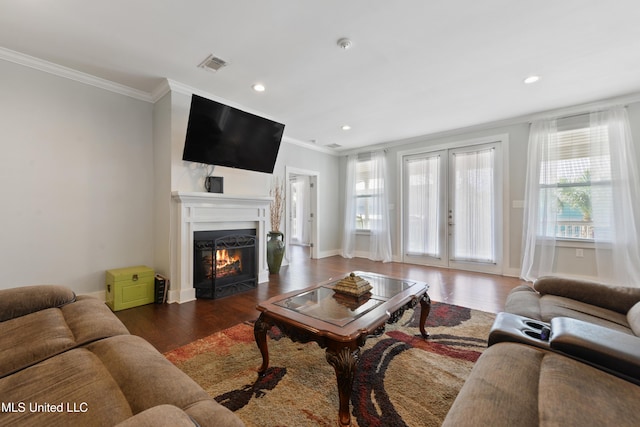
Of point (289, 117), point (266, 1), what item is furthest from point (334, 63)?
point (289, 117)

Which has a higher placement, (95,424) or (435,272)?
(95,424)

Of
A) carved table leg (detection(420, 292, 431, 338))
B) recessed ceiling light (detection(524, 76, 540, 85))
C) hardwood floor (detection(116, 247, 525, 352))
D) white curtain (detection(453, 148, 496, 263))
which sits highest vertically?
recessed ceiling light (detection(524, 76, 540, 85))

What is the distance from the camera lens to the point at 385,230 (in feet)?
18.8

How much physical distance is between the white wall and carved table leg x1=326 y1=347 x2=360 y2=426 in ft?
10.5

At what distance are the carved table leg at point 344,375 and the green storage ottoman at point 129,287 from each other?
2739mm

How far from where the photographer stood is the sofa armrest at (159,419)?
1.97 ft

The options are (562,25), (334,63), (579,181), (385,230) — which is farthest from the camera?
(385,230)

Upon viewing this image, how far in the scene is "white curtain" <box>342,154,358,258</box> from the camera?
6.25m

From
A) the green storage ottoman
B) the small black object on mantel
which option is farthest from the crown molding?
the green storage ottoman

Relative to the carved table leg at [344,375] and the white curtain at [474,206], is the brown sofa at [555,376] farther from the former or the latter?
the white curtain at [474,206]

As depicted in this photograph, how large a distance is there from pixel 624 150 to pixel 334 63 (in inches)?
160

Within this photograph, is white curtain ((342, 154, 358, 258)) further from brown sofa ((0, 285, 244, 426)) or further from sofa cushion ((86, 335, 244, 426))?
sofa cushion ((86, 335, 244, 426))

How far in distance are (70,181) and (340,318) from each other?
3.35 m

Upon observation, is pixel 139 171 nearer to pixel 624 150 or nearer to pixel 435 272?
pixel 435 272
